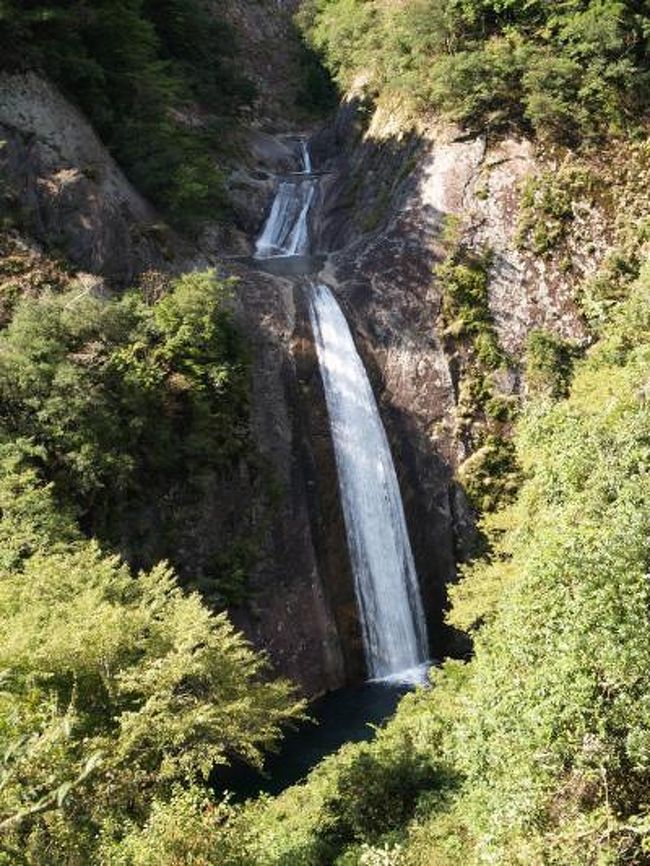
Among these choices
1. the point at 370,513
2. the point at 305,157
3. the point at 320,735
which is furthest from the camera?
the point at 305,157

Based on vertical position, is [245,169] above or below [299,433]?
above

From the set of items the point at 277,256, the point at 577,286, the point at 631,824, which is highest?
the point at 277,256

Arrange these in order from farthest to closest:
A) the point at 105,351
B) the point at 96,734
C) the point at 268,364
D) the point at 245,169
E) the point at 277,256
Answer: the point at 245,169
the point at 277,256
the point at 268,364
the point at 105,351
the point at 96,734

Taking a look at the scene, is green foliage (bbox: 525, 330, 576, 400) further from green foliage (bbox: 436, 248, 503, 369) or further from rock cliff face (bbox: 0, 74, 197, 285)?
rock cliff face (bbox: 0, 74, 197, 285)

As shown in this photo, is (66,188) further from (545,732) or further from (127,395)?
(545,732)

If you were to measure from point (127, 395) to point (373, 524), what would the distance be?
960 centimetres

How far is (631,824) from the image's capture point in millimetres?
8523

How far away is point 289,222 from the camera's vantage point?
3953cm

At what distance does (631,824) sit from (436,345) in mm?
21394

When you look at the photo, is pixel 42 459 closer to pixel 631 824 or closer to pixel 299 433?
pixel 299 433

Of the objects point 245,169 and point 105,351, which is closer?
point 105,351

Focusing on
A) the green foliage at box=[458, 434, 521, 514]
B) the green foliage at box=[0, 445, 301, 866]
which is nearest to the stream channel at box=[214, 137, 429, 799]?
the green foliage at box=[458, 434, 521, 514]

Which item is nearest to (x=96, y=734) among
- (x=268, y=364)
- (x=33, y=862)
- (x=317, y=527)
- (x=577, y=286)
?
(x=33, y=862)

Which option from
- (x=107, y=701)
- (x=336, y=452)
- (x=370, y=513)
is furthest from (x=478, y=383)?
(x=107, y=701)
